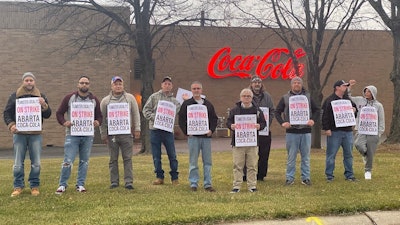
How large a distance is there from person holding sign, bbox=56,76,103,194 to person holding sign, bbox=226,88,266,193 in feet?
7.90

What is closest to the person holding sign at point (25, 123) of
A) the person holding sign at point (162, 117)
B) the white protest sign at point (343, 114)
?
the person holding sign at point (162, 117)

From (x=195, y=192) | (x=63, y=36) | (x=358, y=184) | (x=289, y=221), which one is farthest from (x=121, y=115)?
(x=63, y=36)

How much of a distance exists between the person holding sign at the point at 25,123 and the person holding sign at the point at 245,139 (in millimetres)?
3249

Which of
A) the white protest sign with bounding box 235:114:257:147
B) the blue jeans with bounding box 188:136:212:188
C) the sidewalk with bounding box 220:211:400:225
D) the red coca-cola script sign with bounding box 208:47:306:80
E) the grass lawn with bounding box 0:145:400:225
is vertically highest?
the red coca-cola script sign with bounding box 208:47:306:80

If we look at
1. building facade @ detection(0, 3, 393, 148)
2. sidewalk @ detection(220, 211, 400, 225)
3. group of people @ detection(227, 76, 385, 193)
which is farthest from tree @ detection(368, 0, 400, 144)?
sidewalk @ detection(220, 211, 400, 225)

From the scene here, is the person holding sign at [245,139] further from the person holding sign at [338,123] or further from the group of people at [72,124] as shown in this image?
the group of people at [72,124]

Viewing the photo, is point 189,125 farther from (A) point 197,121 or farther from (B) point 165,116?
(B) point 165,116

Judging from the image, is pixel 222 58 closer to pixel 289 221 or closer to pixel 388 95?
pixel 388 95

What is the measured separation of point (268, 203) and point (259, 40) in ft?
83.8

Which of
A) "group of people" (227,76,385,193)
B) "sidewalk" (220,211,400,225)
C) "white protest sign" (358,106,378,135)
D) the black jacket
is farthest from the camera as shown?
"white protest sign" (358,106,378,135)

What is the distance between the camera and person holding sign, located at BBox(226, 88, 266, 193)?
8.03 m

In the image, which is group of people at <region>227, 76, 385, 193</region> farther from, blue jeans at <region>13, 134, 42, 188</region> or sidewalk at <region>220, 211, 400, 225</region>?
blue jeans at <region>13, 134, 42, 188</region>

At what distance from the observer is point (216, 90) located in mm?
31438

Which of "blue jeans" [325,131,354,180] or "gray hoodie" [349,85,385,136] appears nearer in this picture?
"blue jeans" [325,131,354,180]
